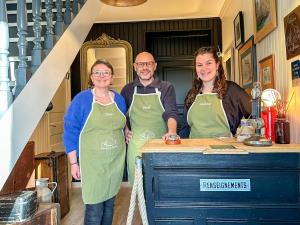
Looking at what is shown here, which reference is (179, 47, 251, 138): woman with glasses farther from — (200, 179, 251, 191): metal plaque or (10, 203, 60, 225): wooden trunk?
(10, 203, 60, 225): wooden trunk

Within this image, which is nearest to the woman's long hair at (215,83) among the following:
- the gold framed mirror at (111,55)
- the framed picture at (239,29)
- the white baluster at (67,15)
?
the white baluster at (67,15)

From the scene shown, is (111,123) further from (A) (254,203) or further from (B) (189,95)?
(A) (254,203)

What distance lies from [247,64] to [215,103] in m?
1.18

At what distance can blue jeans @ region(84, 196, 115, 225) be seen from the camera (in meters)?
1.95

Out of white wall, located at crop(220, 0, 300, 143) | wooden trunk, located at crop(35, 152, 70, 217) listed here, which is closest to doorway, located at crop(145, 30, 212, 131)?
wooden trunk, located at crop(35, 152, 70, 217)

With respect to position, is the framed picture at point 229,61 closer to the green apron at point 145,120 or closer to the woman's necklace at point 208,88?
the green apron at point 145,120

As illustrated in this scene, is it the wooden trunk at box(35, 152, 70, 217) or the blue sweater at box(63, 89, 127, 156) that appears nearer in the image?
the blue sweater at box(63, 89, 127, 156)

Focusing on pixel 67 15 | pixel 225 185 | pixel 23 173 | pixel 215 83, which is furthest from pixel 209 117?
pixel 23 173

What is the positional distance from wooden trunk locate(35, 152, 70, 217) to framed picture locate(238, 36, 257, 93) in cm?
209

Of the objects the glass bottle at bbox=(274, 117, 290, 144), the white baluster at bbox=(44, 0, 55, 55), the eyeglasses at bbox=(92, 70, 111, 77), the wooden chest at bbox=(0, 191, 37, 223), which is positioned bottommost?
the wooden chest at bbox=(0, 191, 37, 223)

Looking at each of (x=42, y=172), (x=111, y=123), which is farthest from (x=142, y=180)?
(x=42, y=172)

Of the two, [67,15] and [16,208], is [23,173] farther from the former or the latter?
[67,15]

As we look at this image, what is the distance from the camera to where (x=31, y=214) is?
1880mm

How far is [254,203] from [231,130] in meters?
0.64
